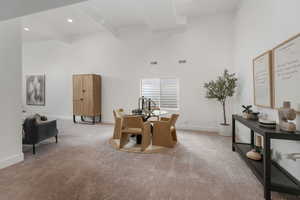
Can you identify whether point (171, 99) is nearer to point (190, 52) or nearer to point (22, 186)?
point (190, 52)

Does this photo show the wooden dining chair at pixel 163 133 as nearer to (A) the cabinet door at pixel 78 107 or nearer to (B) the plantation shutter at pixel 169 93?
(B) the plantation shutter at pixel 169 93

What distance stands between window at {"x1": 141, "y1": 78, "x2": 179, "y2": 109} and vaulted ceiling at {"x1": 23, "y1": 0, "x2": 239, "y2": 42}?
1937 millimetres

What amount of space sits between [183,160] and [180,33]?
4.33 meters

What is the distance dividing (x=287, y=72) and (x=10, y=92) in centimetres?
440

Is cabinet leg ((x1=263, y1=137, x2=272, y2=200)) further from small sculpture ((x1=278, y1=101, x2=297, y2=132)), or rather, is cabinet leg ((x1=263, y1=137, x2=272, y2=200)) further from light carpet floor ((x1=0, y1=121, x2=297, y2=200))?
small sculpture ((x1=278, y1=101, x2=297, y2=132))

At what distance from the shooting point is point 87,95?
569 cm

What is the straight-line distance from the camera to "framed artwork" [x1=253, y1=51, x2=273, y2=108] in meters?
2.26

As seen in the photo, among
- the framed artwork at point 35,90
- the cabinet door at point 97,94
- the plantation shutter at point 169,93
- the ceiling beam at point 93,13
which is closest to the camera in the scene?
the ceiling beam at point 93,13

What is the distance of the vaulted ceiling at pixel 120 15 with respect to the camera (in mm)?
3990

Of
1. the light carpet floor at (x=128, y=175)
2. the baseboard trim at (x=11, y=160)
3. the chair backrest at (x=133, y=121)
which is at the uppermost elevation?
the chair backrest at (x=133, y=121)

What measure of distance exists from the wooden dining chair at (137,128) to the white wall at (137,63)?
2250 millimetres

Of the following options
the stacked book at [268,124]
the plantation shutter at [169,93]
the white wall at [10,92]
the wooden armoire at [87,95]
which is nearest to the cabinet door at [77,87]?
the wooden armoire at [87,95]

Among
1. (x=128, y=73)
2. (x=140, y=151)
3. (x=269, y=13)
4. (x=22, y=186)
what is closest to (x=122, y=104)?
(x=128, y=73)

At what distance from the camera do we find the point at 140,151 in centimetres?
301
